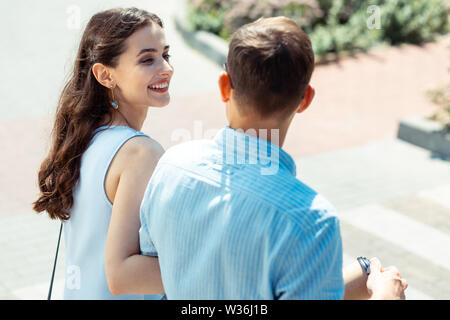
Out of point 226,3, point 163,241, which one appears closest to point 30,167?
point 163,241

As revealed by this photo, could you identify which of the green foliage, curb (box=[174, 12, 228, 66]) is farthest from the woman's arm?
the green foliage

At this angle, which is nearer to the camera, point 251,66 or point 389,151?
point 251,66

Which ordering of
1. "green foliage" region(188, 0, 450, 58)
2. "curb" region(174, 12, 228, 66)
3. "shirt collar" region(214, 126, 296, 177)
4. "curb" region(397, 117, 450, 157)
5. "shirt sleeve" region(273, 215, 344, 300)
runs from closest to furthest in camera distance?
1. "shirt sleeve" region(273, 215, 344, 300)
2. "shirt collar" region(214, 126, 296, 177)
3. "curb" region(397, 117, 450, 157)
4. "curb" region(174, 12, 228, 66)
5. "green foliage" region(188, 0, 450, 58)

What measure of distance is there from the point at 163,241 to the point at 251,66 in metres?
0.51

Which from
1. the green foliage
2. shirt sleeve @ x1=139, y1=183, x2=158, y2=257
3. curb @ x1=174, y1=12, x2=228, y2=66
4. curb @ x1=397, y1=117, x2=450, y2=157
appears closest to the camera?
shirt sleeve @ x1=139, y1=183, x2=158, y2=257

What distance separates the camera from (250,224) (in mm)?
1480

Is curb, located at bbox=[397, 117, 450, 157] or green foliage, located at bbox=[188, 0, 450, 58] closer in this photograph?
curb, located at bbox=[397, 117, 450, 157]

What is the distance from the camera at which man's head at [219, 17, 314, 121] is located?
4.85 feet

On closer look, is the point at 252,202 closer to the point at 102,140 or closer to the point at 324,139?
the point at 102,140

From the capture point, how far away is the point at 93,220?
78.0 inches

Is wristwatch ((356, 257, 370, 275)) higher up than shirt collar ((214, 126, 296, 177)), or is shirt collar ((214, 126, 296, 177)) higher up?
shirt collar ((214, 126, 296, 177))

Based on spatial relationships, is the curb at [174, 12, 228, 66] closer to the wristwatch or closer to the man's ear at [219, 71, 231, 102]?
the wristwatch

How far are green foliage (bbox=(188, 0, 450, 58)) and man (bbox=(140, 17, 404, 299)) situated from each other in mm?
9853
